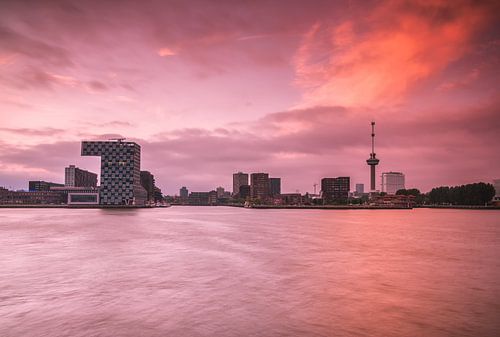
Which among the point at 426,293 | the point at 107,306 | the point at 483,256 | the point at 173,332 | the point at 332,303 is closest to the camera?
the point at 173,332

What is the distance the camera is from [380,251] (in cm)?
4603

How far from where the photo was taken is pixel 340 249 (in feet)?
156

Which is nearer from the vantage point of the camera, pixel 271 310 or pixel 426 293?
pixel 271 310

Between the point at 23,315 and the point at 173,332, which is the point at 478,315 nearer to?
the point at 173,332

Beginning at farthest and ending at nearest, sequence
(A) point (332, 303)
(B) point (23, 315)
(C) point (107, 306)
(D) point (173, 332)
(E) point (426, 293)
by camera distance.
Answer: (E) point (426, 293), (A) point (332, 303), (C) point (107, 306), (B) point (23, 315), (D) point (173, 332)

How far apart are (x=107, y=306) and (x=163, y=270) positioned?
37.2 feet

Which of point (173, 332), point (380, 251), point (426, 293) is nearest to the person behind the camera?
point (173, 332)

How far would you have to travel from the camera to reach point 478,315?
1925 cm

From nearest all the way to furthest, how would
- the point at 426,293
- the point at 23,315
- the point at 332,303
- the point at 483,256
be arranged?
the point at 23,315 → the point at 332,303 → the point at 426,293 → the point at 483,256

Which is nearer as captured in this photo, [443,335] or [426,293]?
[443,335]

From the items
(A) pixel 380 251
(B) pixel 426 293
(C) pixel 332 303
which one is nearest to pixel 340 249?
(A) pixel 380 251

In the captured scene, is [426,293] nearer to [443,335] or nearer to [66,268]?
[443,335]

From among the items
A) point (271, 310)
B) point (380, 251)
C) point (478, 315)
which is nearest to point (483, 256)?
point (380, 251)

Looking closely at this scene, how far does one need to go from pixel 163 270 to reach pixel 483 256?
35194 millimetres
